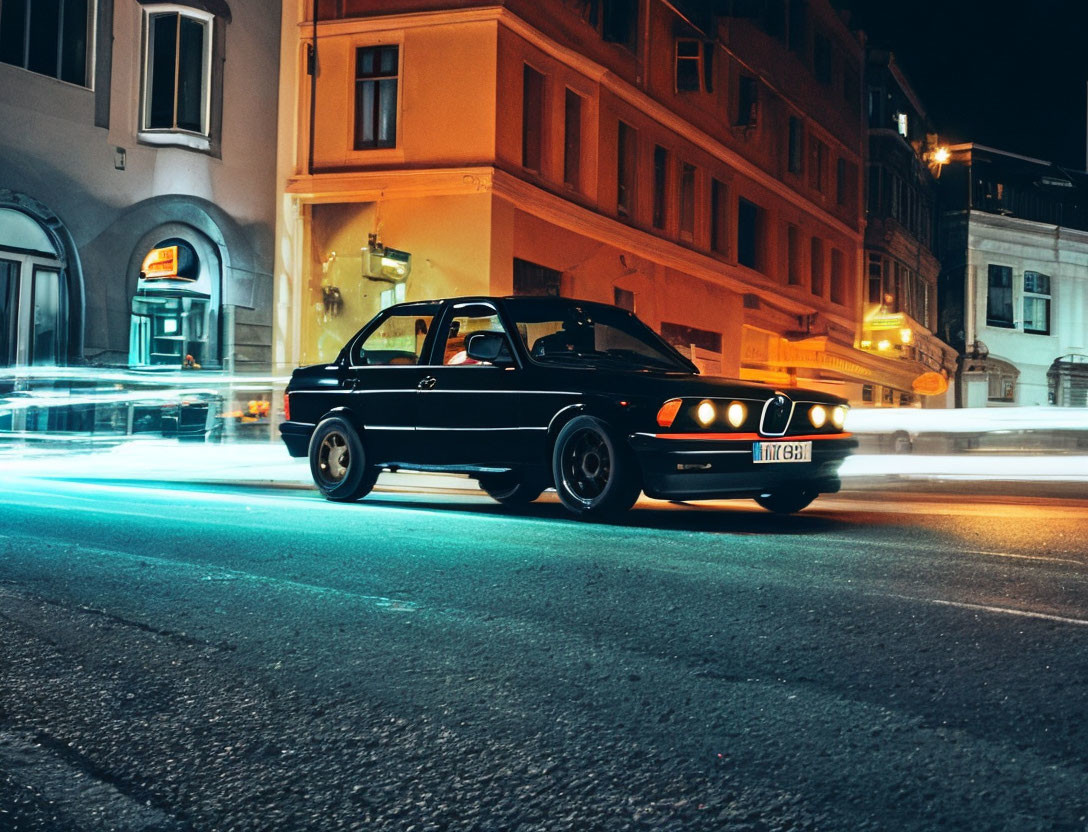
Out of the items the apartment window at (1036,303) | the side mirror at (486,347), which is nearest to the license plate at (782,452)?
the side mirror at (486,347)

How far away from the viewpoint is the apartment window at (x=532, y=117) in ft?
74.6

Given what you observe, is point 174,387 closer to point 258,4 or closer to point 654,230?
point 258,4

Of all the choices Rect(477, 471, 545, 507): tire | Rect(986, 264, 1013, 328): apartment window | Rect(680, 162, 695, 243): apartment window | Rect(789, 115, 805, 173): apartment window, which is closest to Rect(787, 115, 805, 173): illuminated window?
Rect(789, 115, 805, 173): apartment window

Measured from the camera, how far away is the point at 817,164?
38.3m

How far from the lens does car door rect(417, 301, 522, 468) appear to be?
8719mm

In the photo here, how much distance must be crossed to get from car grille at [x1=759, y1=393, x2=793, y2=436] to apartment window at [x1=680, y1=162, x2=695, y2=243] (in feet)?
69.6

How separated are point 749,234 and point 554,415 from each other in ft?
85.1

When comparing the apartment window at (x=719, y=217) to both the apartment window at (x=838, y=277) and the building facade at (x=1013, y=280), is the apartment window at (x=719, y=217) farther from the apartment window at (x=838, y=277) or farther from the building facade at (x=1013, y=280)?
the building facade at (x=1013, y=280)

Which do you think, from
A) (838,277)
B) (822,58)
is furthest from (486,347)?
(838,277)

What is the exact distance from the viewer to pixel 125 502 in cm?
996

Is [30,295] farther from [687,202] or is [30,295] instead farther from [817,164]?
[817,164]

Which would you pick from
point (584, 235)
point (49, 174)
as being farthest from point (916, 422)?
point (49, 174)

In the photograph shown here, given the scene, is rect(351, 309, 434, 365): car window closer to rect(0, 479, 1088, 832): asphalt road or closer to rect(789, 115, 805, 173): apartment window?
rect(0, 479, 1088, 832): asphalt road

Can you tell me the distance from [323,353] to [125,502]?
12544 millimetres
